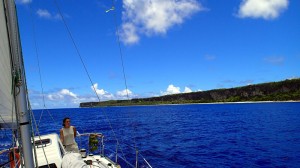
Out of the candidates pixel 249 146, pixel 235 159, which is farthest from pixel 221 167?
pixel 249 146

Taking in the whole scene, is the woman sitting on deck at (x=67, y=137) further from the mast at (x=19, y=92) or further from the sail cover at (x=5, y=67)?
the mast at (x=19, y=92)

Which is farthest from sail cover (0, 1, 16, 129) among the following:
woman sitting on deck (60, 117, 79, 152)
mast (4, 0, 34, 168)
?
woman sitting on deck (60, 117, 79, 152)

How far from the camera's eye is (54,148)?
35.4ft

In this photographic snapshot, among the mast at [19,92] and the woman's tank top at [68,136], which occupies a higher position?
the mast at [19,92]

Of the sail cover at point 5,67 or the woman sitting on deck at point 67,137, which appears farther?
the woman sitting on deck at point 67,137

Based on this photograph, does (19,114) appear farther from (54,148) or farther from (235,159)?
(235,159)

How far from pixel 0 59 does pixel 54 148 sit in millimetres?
5922

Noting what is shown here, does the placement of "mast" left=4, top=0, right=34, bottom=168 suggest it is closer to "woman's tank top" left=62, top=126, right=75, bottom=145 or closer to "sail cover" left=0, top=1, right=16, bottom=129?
"sail cover" left=0, top=1, right=16, bottom=129

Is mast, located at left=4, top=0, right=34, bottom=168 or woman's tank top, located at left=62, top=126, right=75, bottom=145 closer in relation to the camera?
mast, located at left=4, top=0, right=34, bottom=168

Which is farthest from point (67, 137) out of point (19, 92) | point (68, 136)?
point (19, 92)

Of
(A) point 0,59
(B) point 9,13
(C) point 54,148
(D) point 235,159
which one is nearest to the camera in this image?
(B) point 9,13

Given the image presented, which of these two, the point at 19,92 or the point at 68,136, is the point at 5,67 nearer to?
the point at 19,92

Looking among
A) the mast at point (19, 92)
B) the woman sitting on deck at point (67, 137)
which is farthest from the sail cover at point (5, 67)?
the woman sitting on deck at point (67, 137)

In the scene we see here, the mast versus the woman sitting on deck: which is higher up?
the mast
